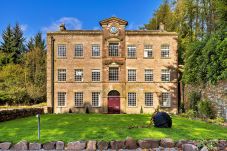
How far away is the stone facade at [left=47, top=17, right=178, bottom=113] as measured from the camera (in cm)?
3519

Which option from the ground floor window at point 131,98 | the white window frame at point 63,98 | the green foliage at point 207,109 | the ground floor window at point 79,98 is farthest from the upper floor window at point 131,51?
the green foliage at point 207,109

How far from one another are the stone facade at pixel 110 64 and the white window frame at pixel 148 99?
0.83 ft

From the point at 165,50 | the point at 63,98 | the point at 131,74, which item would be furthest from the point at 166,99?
the point at 63,98

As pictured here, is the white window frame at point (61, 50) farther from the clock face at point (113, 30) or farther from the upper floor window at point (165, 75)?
the upper floor window at point (165, 75)

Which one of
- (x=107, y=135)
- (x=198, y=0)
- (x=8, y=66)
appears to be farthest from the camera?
(x=8, y=66)

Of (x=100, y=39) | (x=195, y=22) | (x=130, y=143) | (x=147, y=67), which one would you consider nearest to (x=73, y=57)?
(x=100, y=39)

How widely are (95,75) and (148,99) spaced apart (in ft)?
23.8

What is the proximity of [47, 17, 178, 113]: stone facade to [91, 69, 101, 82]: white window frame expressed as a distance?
0.28 m

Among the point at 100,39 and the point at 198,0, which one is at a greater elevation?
the point at 198,0

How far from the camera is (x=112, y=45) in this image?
117 feet

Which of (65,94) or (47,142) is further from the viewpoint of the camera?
(65,94)

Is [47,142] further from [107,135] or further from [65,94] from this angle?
[65,94]

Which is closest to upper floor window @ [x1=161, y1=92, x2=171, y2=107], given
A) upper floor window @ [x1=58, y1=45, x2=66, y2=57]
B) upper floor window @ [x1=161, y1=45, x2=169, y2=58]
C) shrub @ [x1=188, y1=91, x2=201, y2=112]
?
upper floor window @ [x1=161, y1=45, x2=169, y2=58]

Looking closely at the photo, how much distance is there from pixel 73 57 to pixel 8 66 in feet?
71.7
